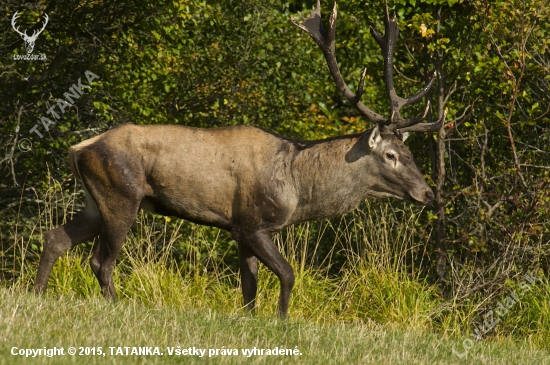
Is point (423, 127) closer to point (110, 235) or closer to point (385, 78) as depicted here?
point (385, 78)

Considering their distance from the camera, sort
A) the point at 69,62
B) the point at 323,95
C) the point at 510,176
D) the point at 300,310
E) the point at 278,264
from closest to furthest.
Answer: the point at 278,264
the point at 300,310
the point at 510,176
the point at 69,62
the point at 323,95

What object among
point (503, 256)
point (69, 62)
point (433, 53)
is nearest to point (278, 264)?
point (503, 256)

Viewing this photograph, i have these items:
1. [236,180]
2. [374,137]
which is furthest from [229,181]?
[374,137]

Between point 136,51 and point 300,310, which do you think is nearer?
point 300,310

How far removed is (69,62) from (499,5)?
4.76 m

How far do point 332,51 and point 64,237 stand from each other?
2786 millimetres

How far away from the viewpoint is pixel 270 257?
750 centimetres

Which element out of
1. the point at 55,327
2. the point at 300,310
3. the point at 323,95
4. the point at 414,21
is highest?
the point at 414,21

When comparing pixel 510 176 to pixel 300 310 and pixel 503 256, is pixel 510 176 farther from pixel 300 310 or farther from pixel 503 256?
pixel 300 310

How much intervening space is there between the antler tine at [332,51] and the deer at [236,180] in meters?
0.02

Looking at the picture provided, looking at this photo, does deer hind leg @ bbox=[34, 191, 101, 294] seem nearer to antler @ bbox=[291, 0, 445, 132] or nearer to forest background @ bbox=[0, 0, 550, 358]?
forest background @ bbox=[0, 0, 550, 358]

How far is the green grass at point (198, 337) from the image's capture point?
5379 mm

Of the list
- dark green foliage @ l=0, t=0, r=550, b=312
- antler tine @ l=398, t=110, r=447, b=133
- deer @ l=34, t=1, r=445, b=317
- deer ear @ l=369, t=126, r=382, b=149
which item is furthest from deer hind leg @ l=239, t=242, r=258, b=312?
antler tine @ l=398, t=110, r=447, b=133

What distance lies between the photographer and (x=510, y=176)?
31.9 ft
